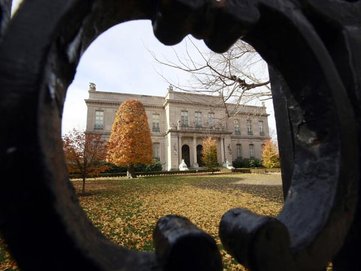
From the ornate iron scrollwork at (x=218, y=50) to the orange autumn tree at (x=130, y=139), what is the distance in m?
24.6

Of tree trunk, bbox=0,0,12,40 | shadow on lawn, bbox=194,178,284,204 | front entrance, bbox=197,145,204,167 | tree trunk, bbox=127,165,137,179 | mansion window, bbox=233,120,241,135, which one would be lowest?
shadow on lawn, bbox=194,178,284,204

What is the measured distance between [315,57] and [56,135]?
66 cm

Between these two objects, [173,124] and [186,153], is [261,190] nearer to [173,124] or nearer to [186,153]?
[186,153]

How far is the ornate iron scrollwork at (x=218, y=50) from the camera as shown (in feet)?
1.15

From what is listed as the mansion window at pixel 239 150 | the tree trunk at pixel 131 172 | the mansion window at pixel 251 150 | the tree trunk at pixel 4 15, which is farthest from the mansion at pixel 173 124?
the tree trunk at pixel 4 15

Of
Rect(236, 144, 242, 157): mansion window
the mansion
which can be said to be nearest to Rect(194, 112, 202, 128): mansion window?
the mansion

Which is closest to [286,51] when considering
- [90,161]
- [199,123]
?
[90,161]

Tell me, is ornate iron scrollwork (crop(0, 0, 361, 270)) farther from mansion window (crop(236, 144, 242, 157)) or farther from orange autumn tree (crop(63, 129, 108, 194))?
mansion window (crop(236, 144, 242, 157))

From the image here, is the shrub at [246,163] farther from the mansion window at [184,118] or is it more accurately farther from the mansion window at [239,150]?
the mansion window at [184,118]

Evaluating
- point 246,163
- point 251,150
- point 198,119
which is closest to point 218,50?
point 198,119

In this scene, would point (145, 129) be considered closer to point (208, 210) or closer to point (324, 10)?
point (208, 210)

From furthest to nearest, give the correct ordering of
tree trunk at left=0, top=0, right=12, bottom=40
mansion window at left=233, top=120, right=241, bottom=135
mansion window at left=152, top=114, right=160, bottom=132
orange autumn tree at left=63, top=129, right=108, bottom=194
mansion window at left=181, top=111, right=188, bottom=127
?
mansion window at left=233, top=120, right=241, bottom=135, mansion window at left=181, top=111, right=188, bottom=127, mansion window at left=152, top=114, right=160, bottom=132, orange autumn tree at left=63, top=129, right=108, bottom=194, tree trunk at left=0, top=0, right=12, bottom=40

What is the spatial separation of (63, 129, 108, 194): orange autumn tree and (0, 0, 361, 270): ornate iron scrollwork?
1324 cm

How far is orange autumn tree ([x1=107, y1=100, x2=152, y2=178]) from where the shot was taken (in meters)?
24.7
